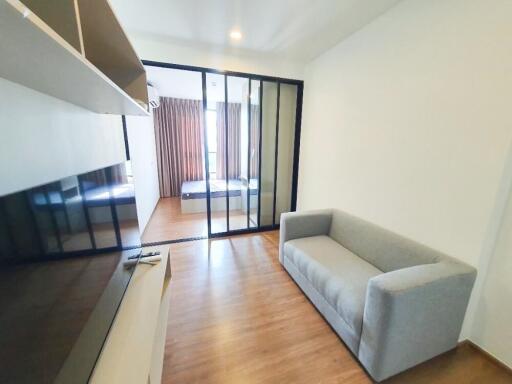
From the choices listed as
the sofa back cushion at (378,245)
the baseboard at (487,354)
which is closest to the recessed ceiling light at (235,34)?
the sofa back cushion at (378,245)

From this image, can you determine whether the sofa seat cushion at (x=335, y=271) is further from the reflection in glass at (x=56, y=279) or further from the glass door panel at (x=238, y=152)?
the glass door panel at (x=238, y=152)

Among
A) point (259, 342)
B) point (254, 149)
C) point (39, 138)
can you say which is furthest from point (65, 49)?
point (254, 149)

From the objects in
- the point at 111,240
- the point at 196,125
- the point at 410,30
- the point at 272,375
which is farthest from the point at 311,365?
the point at 196,125

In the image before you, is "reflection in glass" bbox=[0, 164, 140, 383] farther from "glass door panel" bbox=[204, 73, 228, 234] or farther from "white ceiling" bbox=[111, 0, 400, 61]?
"glass door panel" bbox=[204, 73, 228, 234]

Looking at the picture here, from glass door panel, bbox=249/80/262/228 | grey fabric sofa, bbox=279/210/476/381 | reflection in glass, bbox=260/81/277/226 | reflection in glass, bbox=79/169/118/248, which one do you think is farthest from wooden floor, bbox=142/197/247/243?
reflection in glass, bbox=79/169/118/248

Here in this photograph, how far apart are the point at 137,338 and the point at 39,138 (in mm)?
1048

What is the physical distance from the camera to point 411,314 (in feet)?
3.95

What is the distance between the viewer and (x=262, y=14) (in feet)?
6.44

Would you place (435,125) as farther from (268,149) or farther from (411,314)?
(268,149)

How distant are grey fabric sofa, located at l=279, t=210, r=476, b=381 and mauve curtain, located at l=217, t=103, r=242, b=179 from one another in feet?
13.4

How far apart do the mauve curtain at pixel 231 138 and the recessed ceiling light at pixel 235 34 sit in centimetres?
300

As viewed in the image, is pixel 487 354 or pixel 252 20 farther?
pixel 252 20

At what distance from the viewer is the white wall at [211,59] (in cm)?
242

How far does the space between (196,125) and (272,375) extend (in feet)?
17.4
